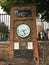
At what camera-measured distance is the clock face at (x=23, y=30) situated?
1441 centimetres

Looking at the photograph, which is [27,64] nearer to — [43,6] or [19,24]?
[19,24]

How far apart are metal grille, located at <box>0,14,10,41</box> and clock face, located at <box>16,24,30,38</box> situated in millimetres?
1811

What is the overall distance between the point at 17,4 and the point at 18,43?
181cm

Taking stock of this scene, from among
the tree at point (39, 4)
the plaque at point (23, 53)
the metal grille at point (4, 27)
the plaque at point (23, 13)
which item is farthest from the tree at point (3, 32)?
the plaque at point (23, 13)

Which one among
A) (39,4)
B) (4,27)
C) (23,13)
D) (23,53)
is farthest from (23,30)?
(4,27)

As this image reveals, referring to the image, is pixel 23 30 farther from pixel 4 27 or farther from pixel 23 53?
pixel 4 27

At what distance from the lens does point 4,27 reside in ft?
55.0

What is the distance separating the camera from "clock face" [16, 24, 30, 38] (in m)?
14.4

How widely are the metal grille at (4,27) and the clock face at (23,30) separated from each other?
1.81 m

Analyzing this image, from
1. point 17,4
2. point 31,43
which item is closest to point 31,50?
point 31,43

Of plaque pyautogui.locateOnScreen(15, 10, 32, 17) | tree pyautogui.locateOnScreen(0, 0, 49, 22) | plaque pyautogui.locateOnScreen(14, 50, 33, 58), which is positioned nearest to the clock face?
plaque pyautogui.locateOnScreen(15, 10, 32, 17)

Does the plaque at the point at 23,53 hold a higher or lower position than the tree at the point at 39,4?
lower

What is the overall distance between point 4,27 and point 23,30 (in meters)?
2.55

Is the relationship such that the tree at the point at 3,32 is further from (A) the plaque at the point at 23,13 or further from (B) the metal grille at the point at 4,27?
(A) the plaque at the point at 23,13
